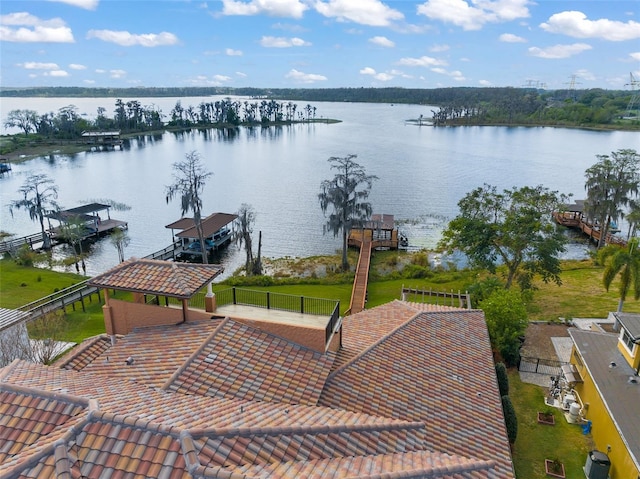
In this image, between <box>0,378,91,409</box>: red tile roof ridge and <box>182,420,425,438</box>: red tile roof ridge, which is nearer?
<box>182,420,425,438</box>: red tile roof ridge

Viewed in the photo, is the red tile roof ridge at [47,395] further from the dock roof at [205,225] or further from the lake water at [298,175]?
the dock roof at [205,225]

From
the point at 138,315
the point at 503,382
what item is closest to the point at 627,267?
the point at 503,382

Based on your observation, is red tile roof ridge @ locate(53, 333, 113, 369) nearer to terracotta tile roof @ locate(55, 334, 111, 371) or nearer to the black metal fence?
terracotta tile roof @ locate(55, 334, 111, 371)

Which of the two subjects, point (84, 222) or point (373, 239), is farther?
point (84, 222)

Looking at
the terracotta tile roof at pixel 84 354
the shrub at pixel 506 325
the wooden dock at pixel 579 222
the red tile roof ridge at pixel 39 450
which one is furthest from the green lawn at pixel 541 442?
the wooden dock at pixel 579 222

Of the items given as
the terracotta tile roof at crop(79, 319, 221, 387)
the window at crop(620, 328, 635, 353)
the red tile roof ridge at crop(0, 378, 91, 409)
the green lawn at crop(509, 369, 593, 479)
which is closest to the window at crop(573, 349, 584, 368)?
the window at crop(620, 328, 635, 353)

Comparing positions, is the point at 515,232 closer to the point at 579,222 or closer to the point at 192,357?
the point at 192,357

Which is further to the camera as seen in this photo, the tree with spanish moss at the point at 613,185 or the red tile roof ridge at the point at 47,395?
the tree with spanish moss at the point at 613,185
